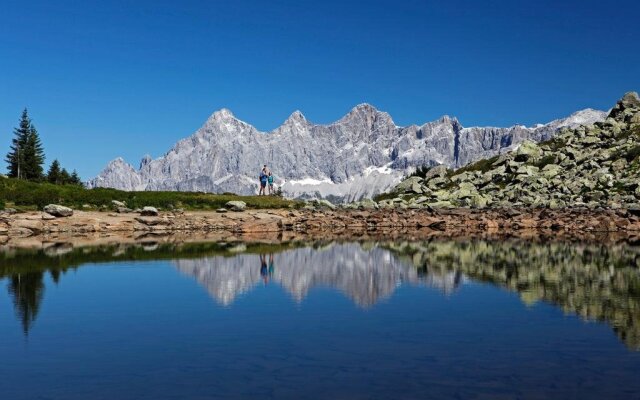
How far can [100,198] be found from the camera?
99375 mm

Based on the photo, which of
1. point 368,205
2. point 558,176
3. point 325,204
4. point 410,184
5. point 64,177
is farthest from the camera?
point 64,177

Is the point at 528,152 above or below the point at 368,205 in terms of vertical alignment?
above

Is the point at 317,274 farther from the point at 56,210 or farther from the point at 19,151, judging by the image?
the point at 19,151

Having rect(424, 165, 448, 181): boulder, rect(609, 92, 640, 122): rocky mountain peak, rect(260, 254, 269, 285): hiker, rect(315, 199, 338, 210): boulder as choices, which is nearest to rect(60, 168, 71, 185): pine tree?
rect(315, 199, 338, 210): boulder

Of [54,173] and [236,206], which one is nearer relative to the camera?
[236,206]

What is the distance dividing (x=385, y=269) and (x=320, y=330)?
2055cm

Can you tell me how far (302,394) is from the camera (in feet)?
50.7

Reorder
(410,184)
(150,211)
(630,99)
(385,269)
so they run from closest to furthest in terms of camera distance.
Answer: (385,269) < (150,211) < (410,184) < (630,99)

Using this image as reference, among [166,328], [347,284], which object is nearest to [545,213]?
[347,284]

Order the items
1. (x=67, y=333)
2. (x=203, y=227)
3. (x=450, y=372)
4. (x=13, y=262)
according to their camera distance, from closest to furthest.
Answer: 1. (x=450, y=372)
2. (x=67, y=333)
3. (x=13, y=262)
4. (x=203, y=227)

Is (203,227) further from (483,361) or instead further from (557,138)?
(557,138)

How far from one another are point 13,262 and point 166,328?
27.2 m

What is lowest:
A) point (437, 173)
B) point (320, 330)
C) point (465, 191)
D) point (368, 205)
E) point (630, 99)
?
point (320, 330)

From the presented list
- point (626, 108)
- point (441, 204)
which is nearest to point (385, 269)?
point (441, 204)
